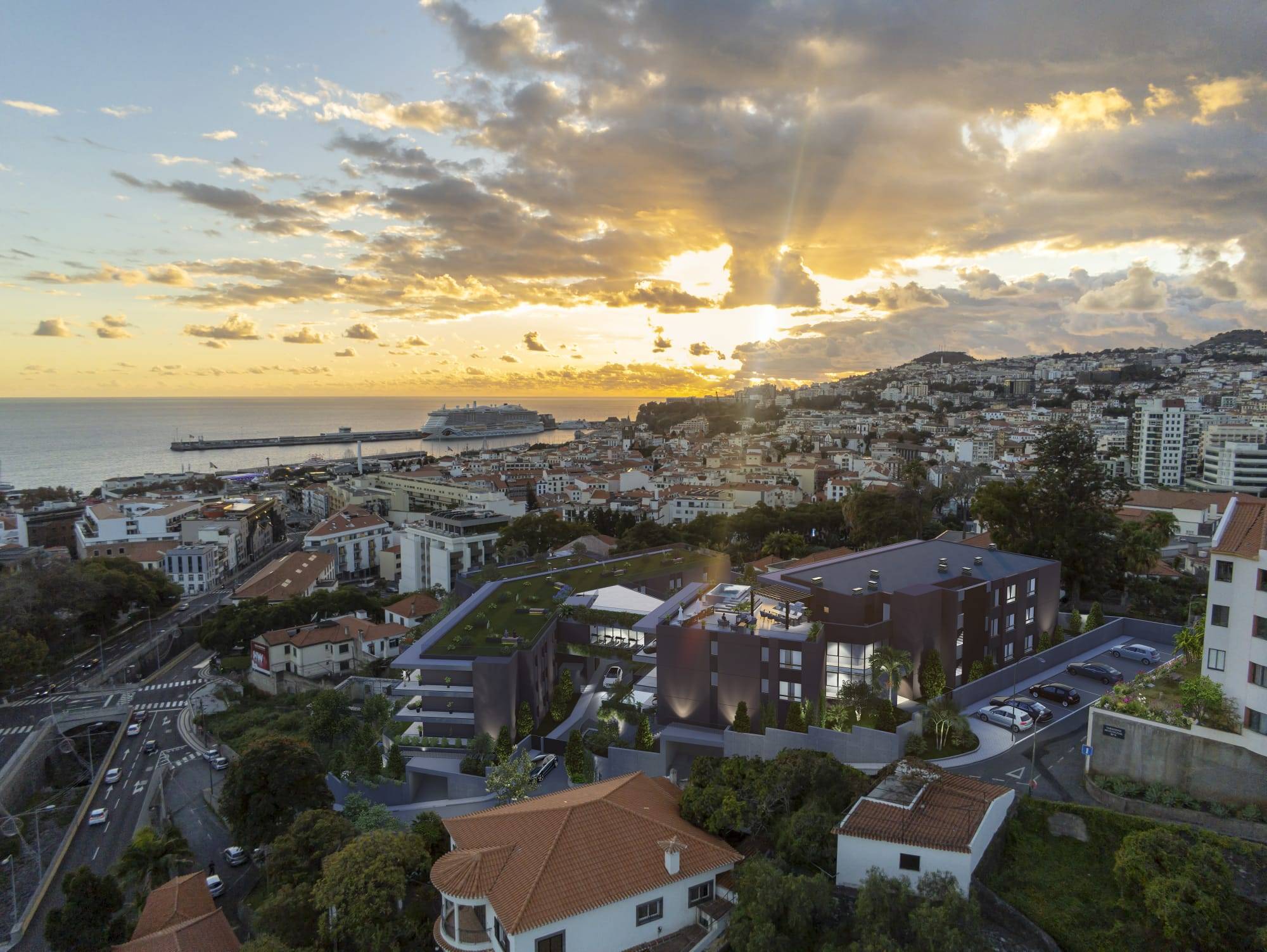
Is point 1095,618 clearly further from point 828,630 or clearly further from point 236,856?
point 236,856

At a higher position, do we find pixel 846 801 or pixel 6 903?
pixel 846 801

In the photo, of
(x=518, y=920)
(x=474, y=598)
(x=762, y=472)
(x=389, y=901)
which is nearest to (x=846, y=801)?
(x=518, y=920)

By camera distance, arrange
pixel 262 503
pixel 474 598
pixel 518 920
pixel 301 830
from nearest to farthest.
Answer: pixel 518 920 → pixel 301 830 → pixel 474 598 → pixel 262 503

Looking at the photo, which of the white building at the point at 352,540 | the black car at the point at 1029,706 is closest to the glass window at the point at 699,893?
the black car at the point at 1029,706

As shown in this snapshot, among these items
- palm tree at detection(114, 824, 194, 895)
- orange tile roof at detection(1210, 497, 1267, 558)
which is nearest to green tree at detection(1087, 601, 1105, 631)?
orange tile roof at detection(1210, 497, 1267, 558)

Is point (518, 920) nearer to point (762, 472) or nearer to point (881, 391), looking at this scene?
point (762, 472)
